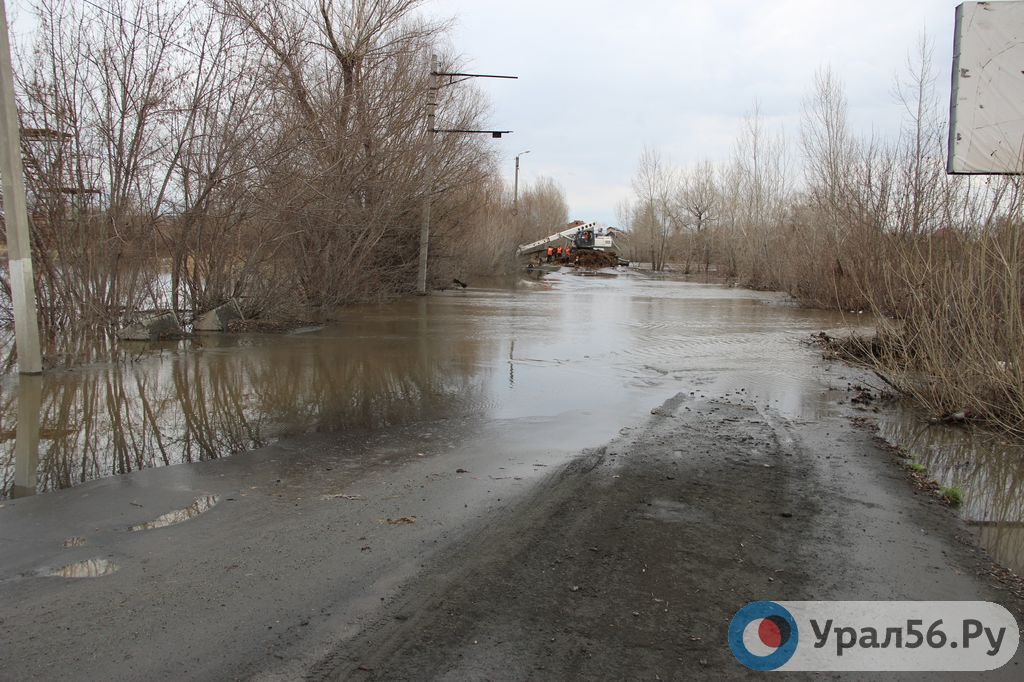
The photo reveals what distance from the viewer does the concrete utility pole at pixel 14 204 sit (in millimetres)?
8164

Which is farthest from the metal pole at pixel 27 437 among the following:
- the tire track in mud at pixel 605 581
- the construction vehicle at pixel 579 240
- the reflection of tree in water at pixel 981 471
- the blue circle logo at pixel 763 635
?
the construction vehicle at pixel 579 240

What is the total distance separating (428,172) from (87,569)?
17.6m

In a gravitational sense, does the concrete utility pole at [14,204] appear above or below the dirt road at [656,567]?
above

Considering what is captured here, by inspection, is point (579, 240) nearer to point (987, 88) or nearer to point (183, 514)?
point (987, 88)

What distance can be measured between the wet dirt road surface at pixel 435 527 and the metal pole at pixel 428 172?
11712mm

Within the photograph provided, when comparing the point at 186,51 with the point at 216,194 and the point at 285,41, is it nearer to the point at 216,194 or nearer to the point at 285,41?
the point at 216,194

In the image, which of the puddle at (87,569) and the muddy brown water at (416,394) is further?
the muddy brown water at (416,394)

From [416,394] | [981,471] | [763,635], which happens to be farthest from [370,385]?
[763,635]

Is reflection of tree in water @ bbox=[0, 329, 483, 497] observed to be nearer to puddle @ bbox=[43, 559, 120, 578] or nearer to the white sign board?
puddle @ bbox=[43, 559, 120, 578]

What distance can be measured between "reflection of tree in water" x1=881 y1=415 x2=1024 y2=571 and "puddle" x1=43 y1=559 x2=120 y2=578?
5.03 metres

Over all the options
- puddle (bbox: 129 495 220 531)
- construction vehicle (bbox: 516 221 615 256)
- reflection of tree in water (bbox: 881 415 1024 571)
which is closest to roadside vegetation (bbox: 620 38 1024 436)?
reflection of tree in water (bbox: 881 415 1024 571)

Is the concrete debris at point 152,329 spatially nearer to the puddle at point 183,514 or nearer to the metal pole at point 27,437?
the metal pole at point 27,437

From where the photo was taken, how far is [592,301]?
24.4m

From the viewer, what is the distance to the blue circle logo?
307cm
